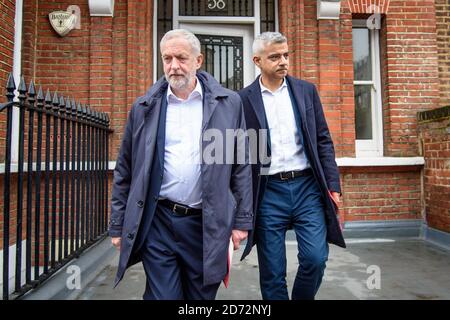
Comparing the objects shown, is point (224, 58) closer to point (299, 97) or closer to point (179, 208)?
point (299, 97)

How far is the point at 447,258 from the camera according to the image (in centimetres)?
432

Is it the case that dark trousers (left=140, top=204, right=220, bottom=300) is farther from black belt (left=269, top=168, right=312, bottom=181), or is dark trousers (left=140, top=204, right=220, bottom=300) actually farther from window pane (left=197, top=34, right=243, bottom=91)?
window pane (left=197, top=34, right=243, bottom=91)

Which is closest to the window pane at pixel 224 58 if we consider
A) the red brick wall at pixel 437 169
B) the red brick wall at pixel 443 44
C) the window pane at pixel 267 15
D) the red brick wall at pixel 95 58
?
the window pane at pixel 267 15

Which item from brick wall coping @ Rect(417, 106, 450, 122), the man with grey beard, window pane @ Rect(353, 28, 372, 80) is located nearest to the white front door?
window pane @ Rect(353, 28, 372, 80)

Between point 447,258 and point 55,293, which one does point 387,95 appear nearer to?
point 447,258

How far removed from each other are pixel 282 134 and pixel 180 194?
3.03 feet

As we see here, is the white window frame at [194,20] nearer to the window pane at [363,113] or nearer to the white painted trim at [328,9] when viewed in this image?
the white painted trim at [328,9]

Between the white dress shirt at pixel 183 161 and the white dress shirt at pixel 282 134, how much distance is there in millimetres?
702

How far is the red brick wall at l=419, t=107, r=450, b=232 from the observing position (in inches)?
189

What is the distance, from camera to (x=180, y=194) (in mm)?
2000

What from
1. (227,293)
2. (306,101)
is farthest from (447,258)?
(306,101)

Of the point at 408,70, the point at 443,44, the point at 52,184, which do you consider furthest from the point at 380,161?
the point at 52,184

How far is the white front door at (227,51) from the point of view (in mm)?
5613
